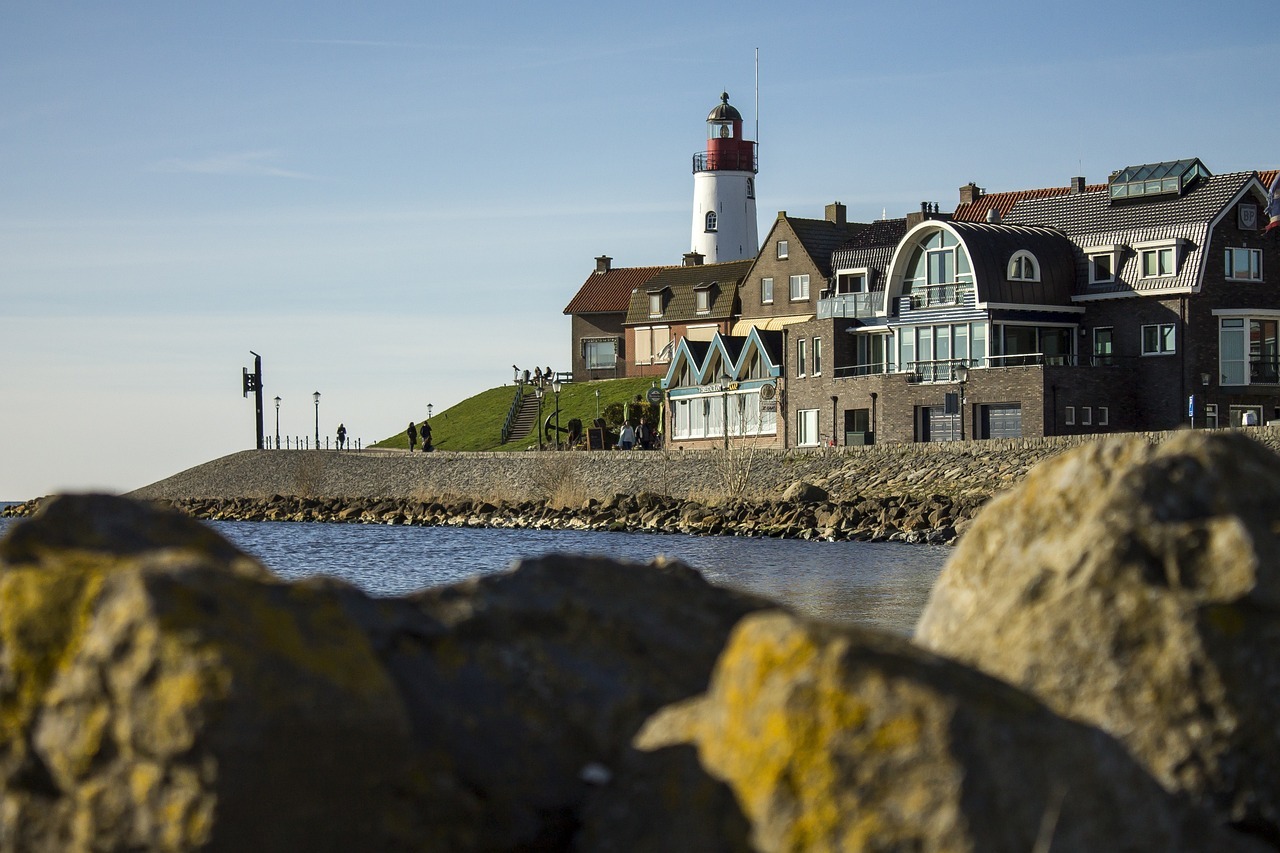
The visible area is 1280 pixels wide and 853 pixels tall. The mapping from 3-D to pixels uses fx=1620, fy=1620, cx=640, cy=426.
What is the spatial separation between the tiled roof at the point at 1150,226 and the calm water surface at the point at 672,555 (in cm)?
2002

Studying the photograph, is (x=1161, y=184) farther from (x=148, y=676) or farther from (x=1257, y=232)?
(x=148, y=676)

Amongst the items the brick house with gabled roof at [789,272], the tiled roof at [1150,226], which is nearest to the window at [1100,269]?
the tiled roof at [1150,226]

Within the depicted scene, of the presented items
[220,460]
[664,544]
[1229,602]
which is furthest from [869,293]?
[1229,602]

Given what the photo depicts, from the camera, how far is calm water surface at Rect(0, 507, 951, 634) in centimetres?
2325

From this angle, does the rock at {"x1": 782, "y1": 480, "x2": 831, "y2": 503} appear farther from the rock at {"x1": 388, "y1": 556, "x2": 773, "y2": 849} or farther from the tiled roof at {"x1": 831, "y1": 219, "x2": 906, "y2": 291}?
the rock at {"x1": 388, "y1": 556, "x2": 773, "y2": 849}

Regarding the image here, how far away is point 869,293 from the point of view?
60.5m

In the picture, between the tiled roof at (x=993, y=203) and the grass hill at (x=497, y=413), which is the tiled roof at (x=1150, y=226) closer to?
the tiled roof at (x=993, y=203)

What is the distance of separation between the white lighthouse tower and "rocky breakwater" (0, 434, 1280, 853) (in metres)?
83.0

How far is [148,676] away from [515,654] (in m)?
1.39

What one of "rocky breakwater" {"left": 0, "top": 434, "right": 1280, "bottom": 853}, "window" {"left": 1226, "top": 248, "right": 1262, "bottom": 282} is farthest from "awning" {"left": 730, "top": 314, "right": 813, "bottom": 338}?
"rocky breakwater" {"left": 0, "top": 434, "right": 1280, "bottom": 853}

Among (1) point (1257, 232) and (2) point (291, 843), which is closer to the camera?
(2) point (291, 843)

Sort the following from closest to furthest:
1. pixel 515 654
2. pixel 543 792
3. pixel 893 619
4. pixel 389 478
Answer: pixel 543 792 → pixel 515 654 → pixel 893 619 → pixel 389 478

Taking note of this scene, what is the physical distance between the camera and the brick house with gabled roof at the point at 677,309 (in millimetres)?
80688

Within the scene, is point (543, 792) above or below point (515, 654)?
below
